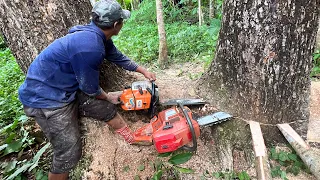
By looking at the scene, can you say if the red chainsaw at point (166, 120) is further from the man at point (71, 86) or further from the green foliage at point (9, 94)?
the green foliage at point (9, 94)

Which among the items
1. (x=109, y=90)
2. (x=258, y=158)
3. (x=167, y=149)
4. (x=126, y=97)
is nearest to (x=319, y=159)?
(x=258, y=158)

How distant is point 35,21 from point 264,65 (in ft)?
6.69

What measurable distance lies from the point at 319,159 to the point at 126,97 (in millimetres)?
1660

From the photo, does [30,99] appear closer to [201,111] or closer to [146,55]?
[201,111]

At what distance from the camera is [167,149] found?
2248 millimetres

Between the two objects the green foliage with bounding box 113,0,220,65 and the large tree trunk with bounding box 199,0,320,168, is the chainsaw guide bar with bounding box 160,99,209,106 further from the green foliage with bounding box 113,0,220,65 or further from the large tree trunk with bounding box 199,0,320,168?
the green foliage with bounding box 113,0,220,65

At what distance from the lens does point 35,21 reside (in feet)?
7.75

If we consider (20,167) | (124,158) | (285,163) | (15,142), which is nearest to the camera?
(285,163)

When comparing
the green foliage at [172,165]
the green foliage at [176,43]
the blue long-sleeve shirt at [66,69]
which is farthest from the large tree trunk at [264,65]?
the green foliage at [176,43]

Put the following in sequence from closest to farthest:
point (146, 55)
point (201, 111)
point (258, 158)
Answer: point (258, 158), point (201, 111), point (146, 55)

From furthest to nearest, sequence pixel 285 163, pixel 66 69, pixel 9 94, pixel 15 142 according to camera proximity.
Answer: pixel 9 94 < pixel 15 142 < pixel 285 163 < pixel 66 69

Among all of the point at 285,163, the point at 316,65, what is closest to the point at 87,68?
the point at 285,163

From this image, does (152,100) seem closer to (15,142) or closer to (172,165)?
(172,165)

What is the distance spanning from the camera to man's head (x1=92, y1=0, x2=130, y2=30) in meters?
1.91
